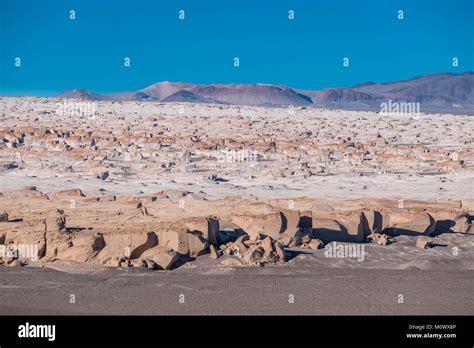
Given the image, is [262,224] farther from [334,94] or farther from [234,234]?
[334,94]

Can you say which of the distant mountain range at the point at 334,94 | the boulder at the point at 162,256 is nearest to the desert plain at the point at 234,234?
the boulder at the point at 162,256

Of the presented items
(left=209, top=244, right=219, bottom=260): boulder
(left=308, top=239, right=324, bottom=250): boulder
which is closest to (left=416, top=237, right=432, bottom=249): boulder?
(left=308, top=239, right=324, bottom=250): boulder

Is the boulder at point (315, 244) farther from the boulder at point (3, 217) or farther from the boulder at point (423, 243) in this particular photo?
the boulder at point (3, 217)

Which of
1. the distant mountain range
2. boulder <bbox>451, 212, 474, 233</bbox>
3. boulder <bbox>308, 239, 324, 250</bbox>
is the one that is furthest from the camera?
the distant mountain range

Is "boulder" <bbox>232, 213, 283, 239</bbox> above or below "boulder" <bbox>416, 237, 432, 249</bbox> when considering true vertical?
above

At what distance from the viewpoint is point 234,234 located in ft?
34.4

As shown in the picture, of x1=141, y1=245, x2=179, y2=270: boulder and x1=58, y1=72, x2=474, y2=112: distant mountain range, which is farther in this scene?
x1=58, y1=72, x2=474, y2=112: distant mountain range

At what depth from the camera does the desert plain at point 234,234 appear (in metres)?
7.90

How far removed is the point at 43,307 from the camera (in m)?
7.44

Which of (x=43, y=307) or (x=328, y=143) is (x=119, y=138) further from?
(x=43, y=307)

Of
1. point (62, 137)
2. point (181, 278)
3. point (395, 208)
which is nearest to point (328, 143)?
point (62, 137)

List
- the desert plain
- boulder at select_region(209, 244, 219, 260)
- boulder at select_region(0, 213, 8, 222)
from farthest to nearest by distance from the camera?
boulder at select_region(0, 213, 8, 222), boulder at select_region(209, 244, 219, 260), the desert plain

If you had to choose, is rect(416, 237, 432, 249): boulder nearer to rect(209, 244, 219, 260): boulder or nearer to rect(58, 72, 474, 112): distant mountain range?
rect(209, 244, 219, 260): boulder

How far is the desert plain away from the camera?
790 centimetres
